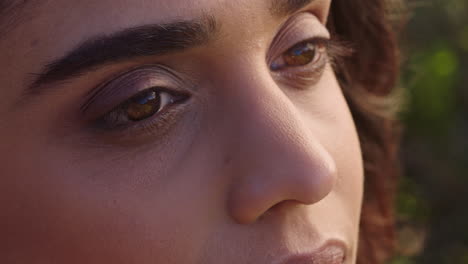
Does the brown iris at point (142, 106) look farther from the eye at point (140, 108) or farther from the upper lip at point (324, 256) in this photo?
the upper lip at point (324, 256)

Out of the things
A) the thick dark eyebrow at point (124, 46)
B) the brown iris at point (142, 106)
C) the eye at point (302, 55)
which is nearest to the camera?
the thick dark eyebrow at point (124, 46)

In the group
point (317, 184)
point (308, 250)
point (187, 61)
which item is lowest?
point (308, 250)

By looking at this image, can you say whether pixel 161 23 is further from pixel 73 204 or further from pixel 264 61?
pixel 73 204

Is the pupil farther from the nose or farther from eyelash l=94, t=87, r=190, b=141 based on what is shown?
eyelash l=94, t=87, r=190, b=141

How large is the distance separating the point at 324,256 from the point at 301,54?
17.7 inches

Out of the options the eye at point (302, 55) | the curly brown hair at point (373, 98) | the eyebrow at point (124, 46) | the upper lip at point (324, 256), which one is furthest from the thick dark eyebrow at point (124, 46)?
the curly brown hair at point (373, 98)

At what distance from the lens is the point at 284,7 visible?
53.2 inches

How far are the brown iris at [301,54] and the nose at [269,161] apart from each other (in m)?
0.17

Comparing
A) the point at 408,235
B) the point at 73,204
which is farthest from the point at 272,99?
the point at 408,235

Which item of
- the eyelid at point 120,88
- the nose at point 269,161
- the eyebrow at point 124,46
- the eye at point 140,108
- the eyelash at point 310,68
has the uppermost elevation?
the eyebrow at point 124,46

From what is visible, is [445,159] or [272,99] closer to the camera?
[272,99]

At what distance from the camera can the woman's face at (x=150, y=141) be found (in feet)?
3.97

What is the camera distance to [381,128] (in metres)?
2.27

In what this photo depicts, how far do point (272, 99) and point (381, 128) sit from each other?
1.02m
